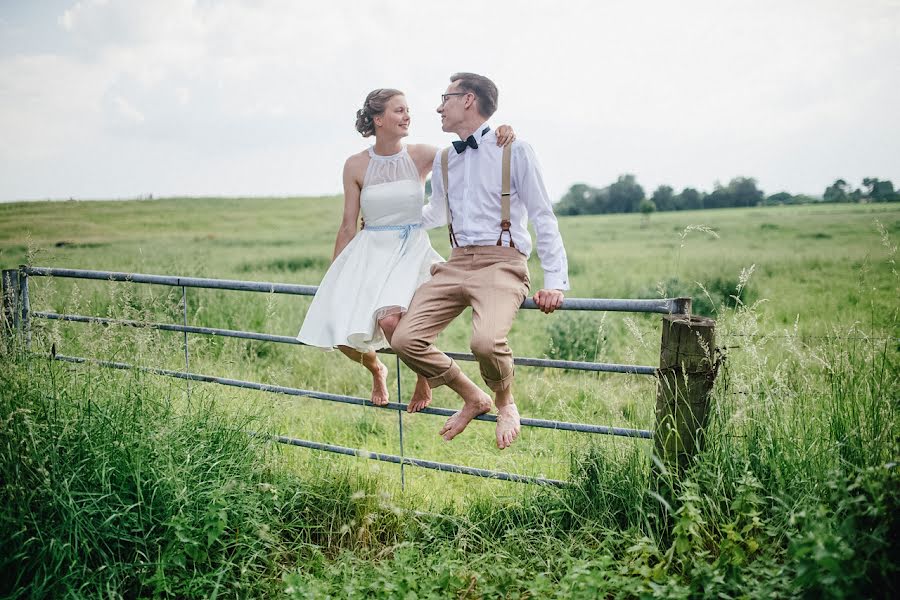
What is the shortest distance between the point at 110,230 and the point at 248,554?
24.5 metres

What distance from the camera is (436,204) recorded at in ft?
13.1

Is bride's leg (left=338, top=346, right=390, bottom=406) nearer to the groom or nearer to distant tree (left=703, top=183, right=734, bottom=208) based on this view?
the groom

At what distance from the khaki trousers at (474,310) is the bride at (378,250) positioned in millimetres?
177

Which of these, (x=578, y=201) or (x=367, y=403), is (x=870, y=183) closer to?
(x=367, y=403)

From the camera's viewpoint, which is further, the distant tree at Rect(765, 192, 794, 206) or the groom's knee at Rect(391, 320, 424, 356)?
the distant tree at Rect(765, 192, 794, 206)

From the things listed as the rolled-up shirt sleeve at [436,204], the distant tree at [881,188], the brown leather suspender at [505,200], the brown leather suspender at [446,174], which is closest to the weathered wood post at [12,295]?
the rolled-up shirt sleeve at [436,204]

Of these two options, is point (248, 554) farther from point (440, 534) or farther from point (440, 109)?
point (440, 109)

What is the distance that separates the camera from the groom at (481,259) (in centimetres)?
339

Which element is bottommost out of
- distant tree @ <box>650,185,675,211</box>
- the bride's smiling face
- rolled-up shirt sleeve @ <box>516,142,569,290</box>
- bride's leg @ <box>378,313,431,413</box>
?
bride's leg @ <box>378,313,431,413</box>

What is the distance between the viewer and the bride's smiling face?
385cm

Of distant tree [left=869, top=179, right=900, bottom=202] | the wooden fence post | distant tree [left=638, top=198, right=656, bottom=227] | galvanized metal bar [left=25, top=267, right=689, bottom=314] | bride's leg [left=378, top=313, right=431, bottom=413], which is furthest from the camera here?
distant tree [left=638, top=198, right=656, bottom=227]

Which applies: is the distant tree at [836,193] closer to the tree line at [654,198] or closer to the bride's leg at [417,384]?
the tree line at [654,198]

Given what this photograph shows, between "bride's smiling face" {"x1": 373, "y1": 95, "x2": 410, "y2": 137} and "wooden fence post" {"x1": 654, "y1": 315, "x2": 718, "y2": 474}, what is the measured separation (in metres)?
1.97

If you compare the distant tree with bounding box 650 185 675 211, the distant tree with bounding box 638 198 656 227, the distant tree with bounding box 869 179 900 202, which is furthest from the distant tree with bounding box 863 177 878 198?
the distant tree with bounding box 650 185 675 211
